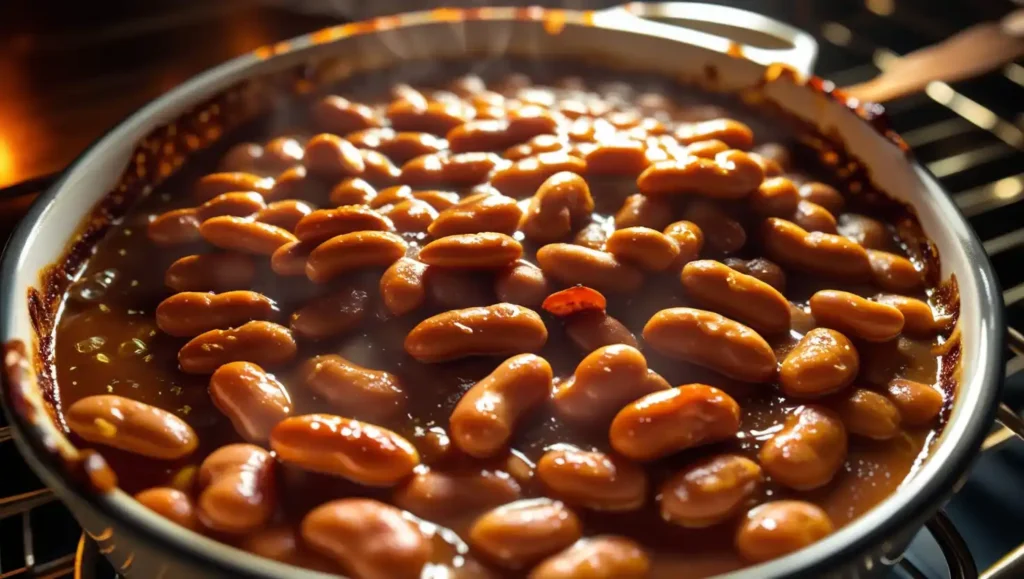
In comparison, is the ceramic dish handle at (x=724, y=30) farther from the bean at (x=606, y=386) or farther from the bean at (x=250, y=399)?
the bean at (x=250, y=399)

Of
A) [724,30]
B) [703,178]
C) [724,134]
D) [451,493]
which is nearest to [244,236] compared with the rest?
[451,493]

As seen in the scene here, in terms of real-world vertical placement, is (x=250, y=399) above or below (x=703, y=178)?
below

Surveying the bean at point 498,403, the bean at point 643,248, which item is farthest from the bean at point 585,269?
the bean at point 498,403

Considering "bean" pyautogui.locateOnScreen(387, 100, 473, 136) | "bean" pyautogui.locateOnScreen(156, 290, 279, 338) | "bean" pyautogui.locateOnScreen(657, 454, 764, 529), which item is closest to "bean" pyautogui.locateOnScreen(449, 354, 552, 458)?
"bean" pyautogui.locateOnScreen(657, 454, 764, 529)

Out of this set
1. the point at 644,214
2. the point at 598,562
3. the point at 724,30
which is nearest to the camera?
the point at 598,562

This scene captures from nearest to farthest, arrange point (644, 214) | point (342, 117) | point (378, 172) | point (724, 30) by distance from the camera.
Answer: point (644, 214) → point (378, 172) → point (342, 117) → point (724, 30)

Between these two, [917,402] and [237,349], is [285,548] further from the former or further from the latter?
[917,402]
